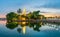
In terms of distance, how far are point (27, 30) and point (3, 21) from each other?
1529mm

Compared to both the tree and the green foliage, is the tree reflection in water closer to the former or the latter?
the green foliage

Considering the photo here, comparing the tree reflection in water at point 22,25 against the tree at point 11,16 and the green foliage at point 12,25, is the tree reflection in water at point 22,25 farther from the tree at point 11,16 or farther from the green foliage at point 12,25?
the tree at point 11,16

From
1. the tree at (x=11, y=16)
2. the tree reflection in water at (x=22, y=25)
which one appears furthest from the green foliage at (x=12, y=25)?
the tree at (x=11, y=16)

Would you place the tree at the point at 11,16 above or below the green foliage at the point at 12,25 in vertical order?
above

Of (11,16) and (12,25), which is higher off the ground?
(11,16)

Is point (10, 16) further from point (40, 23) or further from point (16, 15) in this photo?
point (40, 23)

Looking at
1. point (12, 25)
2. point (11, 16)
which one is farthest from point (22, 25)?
point (11, 16)

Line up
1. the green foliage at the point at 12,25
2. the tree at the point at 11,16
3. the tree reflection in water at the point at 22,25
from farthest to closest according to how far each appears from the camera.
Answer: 1. the tree at the point at 11,16
2. the green foliage at the point at 12,25
3. the tree reflection in water at the point at 22,25

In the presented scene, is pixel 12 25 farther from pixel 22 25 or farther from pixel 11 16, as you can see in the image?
pixel 11 16

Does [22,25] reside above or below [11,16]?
below

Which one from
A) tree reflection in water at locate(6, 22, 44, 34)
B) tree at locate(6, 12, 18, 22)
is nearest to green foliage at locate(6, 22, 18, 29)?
tree reflection in water at locate(6, 22, 44, 34)

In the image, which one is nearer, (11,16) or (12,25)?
(12,25)

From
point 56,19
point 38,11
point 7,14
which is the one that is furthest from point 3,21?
point 56,19

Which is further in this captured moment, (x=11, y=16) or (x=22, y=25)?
(x=11, y=16)
